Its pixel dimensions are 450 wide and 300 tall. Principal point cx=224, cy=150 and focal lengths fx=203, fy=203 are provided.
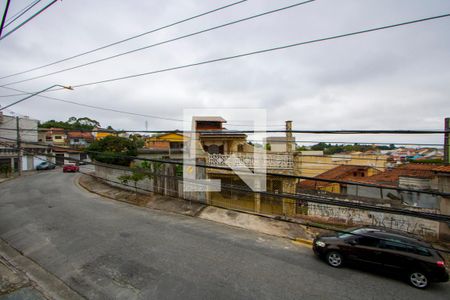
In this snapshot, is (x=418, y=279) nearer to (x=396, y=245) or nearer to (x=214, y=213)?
(x=396, y=245)

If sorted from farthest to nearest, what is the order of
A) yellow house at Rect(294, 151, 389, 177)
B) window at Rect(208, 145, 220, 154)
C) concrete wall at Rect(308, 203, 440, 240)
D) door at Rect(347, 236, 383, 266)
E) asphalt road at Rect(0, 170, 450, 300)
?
window at Rect(208, 145, 220, 154)
yellow house at Rect(294, 151, 389, 177)
concrete wall at Rect(308, 203, 440, 240)
door at Rect(347, 236, 383, 266)
asphalt road at Rect(0, 170, 450, 300)

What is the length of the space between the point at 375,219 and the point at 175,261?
28.1ft

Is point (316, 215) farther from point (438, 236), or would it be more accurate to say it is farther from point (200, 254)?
point (200, 254)

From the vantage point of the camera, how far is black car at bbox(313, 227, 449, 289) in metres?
5.29

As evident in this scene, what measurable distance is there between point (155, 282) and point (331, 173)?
17360 millimetres

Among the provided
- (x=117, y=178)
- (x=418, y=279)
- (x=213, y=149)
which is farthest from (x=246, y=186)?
(x=117, y=178)

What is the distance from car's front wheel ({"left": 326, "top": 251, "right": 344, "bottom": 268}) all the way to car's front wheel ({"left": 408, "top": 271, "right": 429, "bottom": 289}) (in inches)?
63.5

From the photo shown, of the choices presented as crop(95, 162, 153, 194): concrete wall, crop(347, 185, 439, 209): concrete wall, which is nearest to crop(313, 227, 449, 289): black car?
crop(347, 185, 439, 209): concrete wall

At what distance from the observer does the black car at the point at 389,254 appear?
5.29 m

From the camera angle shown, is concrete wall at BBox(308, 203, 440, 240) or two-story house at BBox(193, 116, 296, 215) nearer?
concrete wall at BBox(308, 203, 440, 240)

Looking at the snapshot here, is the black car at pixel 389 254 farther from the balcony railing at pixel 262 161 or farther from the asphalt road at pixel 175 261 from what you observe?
the balcony railing at pixel 262 161

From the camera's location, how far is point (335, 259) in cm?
629

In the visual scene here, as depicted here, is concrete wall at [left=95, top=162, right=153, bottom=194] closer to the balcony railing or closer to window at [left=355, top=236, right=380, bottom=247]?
the balcony railing

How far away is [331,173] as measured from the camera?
18.2 metres
